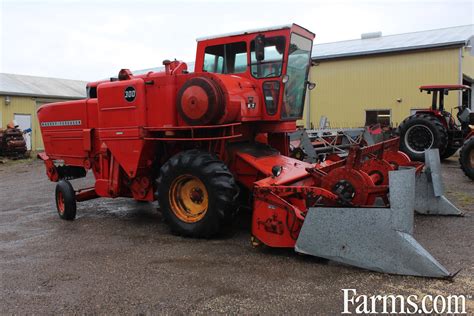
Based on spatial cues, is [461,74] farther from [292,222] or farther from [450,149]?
[292,222]

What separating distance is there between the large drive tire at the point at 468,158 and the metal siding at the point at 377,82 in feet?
27.9

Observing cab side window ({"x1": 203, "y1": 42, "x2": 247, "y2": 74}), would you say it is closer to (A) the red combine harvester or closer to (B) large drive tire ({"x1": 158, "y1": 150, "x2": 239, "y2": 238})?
(A) the red combine harvester

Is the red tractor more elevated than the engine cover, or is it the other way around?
the engine cover

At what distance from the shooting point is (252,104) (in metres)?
6.15

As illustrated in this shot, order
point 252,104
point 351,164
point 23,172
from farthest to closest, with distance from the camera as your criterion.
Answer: point 23,172, point 252,104, point 351,164

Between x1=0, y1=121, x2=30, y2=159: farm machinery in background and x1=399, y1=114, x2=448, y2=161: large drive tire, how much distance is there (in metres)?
15.3

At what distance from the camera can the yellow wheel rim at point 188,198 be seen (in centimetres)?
563

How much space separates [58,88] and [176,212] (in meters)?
24.1

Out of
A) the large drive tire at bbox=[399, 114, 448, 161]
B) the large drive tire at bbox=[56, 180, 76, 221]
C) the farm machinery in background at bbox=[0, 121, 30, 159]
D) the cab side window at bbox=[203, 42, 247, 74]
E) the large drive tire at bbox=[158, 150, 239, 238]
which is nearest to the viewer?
the large drive tire at bbox=[158, 150, 239, 238]

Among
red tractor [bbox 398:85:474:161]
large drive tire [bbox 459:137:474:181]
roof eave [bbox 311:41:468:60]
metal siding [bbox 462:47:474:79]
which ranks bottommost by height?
large drive tire [bbox 459:137:474:181]

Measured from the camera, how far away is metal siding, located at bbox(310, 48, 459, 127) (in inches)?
703

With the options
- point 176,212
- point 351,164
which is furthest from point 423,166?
point 176,212
